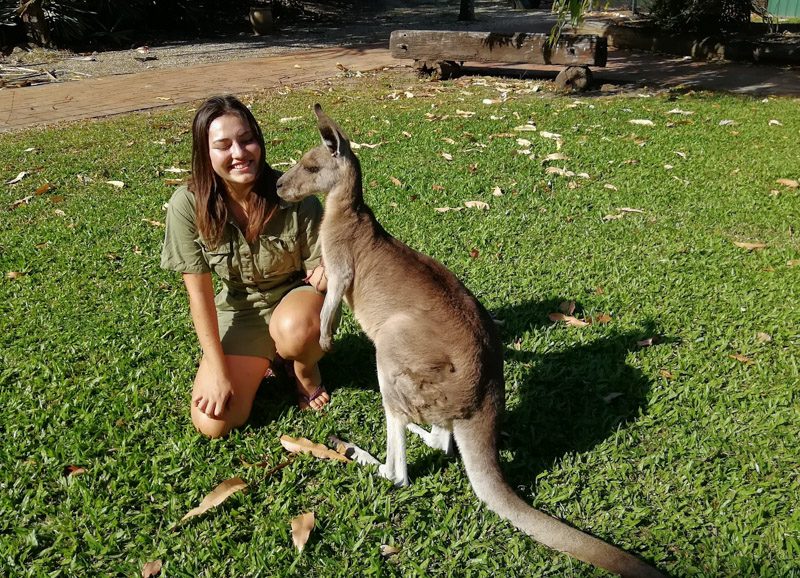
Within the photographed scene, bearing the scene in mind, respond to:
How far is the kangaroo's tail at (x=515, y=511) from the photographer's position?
2139mm

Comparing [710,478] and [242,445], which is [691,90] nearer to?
[710,478]

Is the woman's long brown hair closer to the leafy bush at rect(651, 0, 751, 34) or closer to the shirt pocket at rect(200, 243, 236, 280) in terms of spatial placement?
the shirt pocket at rect(200, 243, 236, 280)

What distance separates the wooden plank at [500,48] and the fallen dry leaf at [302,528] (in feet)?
28.1

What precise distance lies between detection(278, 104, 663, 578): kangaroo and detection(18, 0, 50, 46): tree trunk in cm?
1261

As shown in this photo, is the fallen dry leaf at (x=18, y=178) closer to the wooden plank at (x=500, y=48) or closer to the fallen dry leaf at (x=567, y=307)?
the fallen dry leaf at (x=567, y=307)

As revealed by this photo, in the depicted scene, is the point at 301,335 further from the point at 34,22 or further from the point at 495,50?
the point at 34,22

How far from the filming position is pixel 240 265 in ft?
10.6

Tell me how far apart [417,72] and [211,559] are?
9.87 meters

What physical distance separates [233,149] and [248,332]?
0.91 m

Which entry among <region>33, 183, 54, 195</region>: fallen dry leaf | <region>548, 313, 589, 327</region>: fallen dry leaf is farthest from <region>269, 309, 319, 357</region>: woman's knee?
<region>33, 183, 54, 195</region>: fallen dry leaf

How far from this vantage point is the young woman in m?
2.93

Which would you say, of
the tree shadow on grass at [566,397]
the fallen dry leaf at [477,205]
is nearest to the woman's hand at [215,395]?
the tree shadow on grass at [566,397]

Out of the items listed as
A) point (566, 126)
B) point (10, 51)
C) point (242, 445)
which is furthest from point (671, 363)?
point (10, 51)

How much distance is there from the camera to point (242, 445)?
2.97 m
